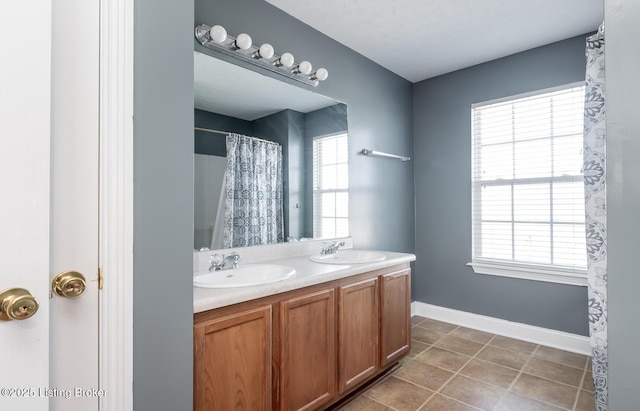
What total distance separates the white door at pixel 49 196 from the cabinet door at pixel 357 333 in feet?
4.15

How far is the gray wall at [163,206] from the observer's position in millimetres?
991

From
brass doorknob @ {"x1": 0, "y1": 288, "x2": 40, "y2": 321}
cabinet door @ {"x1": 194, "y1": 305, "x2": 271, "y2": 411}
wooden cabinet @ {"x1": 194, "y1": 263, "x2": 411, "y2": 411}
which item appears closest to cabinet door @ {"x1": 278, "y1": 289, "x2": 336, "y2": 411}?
wooden cabinet @ {"x1": 194, "y1": 263, "x2": 411, "y2": 411}

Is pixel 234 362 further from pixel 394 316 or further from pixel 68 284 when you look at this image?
pixel 394 316

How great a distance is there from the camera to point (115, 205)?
0.93 m

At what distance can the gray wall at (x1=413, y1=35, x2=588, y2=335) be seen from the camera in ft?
8.99

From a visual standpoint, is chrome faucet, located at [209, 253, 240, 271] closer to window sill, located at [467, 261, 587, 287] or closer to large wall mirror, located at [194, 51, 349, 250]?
large wall mirror, located at [194, 51, 349, 250]

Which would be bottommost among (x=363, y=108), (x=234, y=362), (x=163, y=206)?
(x=234, y=362)

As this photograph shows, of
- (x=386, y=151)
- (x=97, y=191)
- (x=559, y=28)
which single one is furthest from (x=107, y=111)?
(x=559, y=28)

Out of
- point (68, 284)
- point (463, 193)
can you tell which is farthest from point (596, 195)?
point (68, 284)

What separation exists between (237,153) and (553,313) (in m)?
3.00

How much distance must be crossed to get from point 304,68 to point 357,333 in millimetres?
1867

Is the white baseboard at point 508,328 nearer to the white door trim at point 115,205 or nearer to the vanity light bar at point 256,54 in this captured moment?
the vanity light bar at point 256,54

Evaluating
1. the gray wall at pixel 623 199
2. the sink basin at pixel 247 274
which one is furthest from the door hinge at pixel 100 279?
the gray wall at pixel 623 199

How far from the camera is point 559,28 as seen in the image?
2.53 metres
